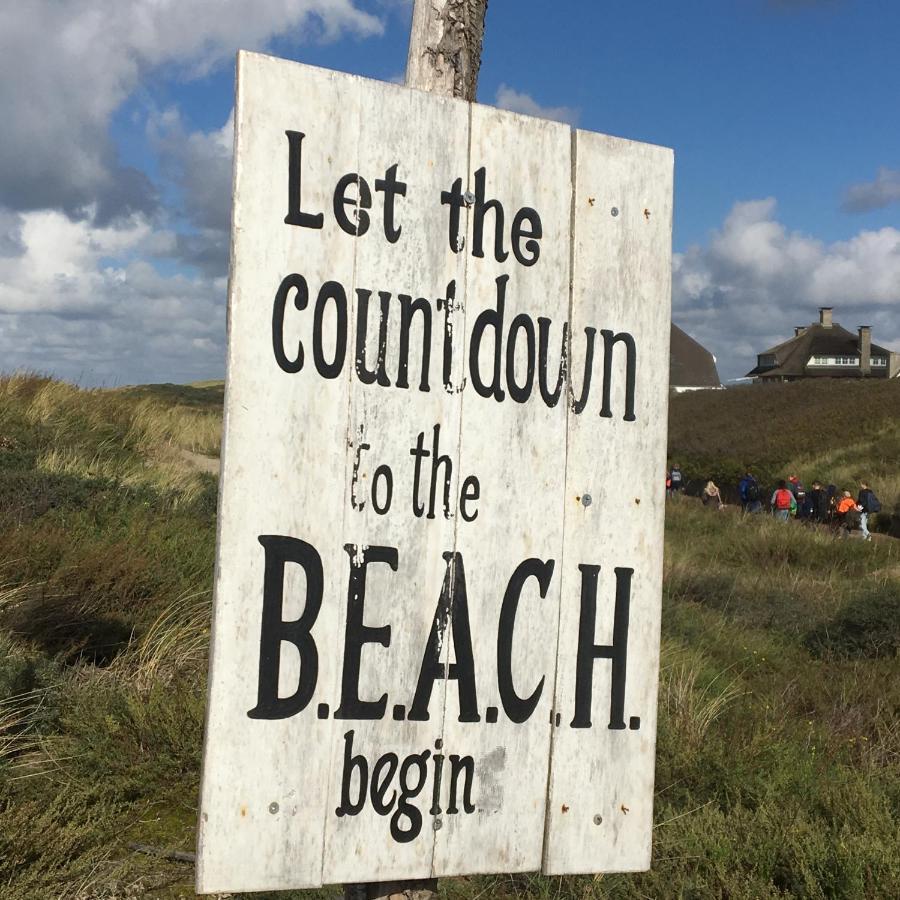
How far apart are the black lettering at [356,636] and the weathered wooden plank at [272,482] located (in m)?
0.02

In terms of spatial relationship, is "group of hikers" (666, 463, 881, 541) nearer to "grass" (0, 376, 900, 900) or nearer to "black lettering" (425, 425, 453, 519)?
"grass" (0, 376, 900, 900)

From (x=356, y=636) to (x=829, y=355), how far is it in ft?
269

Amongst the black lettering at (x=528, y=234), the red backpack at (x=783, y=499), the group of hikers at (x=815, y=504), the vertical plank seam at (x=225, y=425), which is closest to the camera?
the vertical plank seam at (x=225, y=425)

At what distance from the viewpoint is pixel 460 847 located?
64.9 inches

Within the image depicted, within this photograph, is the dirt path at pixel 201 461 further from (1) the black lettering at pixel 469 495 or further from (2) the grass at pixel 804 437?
(2) the grass at pixel 804 437

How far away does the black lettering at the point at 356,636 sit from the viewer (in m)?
1.57

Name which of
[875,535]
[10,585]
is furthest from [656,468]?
[875,535]

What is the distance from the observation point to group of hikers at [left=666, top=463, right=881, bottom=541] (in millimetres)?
21531

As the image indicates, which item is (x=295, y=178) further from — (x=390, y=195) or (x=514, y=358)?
(x=514, y=358)

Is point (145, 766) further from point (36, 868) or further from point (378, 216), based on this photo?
point (378, 216)

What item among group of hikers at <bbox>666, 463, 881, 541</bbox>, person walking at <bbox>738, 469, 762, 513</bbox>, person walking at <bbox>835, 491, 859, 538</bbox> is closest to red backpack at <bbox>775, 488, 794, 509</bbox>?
group of hikers at <bbox>666, 463, 881, 541</bbox>

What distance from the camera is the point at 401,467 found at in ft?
5.27

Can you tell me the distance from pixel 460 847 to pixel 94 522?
5.69 metres

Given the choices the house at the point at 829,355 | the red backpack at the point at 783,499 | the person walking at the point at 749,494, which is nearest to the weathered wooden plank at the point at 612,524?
the red backpack at the point at 783,499
